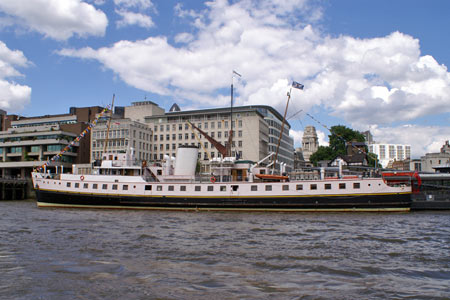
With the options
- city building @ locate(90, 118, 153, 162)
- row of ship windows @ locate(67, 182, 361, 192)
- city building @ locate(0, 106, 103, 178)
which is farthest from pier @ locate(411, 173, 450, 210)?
city building @ locate(0, 106, 103, 178)

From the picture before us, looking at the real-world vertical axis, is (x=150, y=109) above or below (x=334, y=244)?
above

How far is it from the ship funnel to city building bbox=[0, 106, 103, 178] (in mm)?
52082

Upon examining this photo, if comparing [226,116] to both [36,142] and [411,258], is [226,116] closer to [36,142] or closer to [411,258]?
[36,142]

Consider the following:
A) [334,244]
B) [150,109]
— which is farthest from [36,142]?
[334,244]

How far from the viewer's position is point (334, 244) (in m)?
17.1

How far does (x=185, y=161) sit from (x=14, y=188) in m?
45.1

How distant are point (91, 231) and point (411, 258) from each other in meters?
16.4

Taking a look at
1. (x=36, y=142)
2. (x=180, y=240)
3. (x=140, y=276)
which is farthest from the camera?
A: (x=36, y=142)

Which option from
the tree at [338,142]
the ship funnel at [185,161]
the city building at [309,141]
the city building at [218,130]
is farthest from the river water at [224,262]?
the city building at [309,141]

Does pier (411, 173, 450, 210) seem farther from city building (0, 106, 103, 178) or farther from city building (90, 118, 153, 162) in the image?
city building (0, 106, 103, 178)

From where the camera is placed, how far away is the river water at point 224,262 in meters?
10.2

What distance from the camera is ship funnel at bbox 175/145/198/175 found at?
39.0 meters

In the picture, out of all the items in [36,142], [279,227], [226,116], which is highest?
[226,116]

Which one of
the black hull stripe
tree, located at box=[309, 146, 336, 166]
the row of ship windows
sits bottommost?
the black hull stripe
